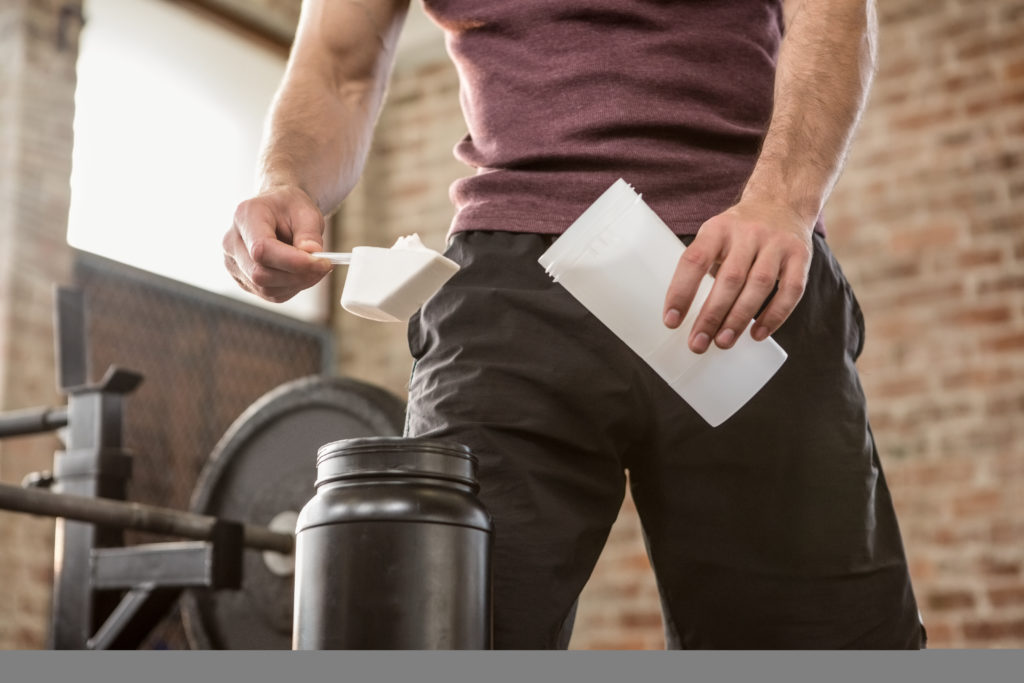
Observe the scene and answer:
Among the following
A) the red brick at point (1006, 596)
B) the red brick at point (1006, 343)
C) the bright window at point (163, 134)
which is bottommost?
the red brick at point (1006, 596)

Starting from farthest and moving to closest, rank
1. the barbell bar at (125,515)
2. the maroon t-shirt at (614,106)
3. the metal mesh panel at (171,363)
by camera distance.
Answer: the metal mesh panel at (171,363) → the barbell bar at (125,515) → the maroon t-shirt at (614,106)

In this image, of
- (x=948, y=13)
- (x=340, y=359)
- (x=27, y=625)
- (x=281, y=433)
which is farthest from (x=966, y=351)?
(x=27, y=625)

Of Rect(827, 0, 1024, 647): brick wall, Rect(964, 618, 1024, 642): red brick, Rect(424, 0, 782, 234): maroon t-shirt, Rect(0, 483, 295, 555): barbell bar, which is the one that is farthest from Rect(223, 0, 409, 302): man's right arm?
Rect(964, 618, 1024, 642): red brick

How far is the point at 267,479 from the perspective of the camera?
8.06 ft

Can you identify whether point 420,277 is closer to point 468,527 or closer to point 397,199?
point 468,527

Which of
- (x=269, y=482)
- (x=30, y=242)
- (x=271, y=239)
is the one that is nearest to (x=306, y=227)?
(x=271, y=239)

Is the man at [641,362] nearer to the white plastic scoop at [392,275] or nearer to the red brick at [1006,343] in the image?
the white plastic scoop at [392,275]

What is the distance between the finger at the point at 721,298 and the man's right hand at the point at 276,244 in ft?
0.93

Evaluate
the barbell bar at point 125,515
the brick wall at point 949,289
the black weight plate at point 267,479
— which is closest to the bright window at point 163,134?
the black weight plate at point 267,479

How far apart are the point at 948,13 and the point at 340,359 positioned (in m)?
2.15

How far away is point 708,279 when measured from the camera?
0.80 m

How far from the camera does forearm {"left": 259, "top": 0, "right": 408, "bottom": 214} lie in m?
1.09

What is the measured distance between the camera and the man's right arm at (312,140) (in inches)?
35.6

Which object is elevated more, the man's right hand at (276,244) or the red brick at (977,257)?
the red brick at (977,257)
